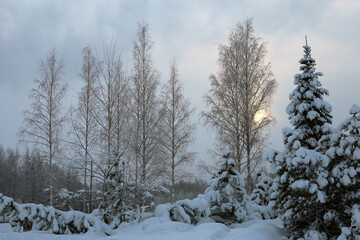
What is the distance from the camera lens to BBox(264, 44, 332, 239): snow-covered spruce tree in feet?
22.3

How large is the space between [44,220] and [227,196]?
5.51 m

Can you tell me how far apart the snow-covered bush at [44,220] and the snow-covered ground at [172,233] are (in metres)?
0.25

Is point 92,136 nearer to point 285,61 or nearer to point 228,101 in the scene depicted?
point 228,101

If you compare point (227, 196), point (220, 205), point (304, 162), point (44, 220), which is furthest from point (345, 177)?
point (44, 220)

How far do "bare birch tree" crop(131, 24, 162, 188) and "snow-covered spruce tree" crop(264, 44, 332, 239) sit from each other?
506 centimetres

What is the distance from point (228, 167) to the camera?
33.3 ft

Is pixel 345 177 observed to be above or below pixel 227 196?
above

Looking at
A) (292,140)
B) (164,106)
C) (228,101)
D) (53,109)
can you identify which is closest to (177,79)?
(164,106)

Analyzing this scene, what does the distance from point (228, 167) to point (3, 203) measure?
21.6 ft

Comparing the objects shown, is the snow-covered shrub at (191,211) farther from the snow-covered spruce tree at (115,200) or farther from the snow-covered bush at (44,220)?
the snow-covered bush at (44,220)

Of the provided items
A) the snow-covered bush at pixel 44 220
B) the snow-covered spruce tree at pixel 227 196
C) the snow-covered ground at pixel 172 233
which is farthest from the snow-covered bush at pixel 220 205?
the snow-covered bush at pixel 44 220

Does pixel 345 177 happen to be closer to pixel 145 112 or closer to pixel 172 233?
pixel 172 233

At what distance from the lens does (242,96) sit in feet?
49.5

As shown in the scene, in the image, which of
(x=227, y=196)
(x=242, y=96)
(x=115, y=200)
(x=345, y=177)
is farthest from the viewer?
(x=242, y=96)
